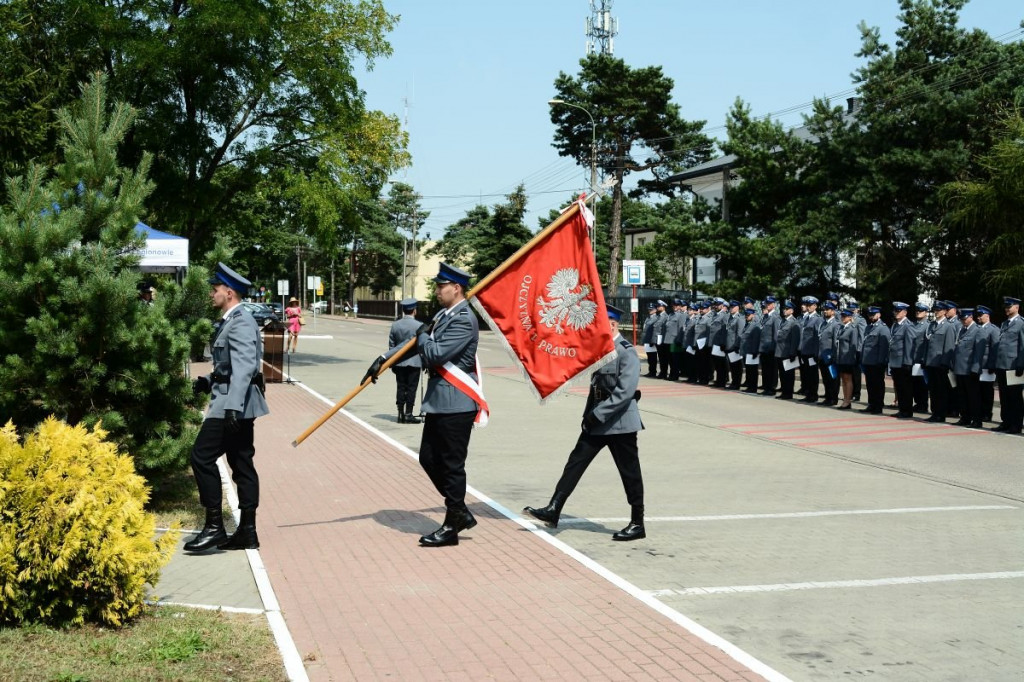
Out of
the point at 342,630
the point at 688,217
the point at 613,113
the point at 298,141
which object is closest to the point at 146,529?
the point at 342,630

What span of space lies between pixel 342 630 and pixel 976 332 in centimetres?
1312

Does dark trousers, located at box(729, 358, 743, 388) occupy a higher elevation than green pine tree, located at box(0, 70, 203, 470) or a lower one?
lower

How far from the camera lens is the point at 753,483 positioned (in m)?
10.8

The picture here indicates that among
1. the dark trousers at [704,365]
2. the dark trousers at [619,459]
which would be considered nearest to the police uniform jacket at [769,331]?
the dark trousers at [704,365]

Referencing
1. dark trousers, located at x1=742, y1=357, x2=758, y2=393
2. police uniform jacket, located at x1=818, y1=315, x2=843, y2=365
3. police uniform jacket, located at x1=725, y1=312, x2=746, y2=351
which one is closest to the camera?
police uniform jacket, located at x1=818, y1=315, x2=843, y2=365

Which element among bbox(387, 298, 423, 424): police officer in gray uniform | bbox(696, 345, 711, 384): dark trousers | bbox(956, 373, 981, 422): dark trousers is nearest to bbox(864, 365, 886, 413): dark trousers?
bbox(956, 373, 981, 422): dark trousers

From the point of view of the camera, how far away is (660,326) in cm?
2519

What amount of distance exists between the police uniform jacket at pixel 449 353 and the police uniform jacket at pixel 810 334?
13.1m

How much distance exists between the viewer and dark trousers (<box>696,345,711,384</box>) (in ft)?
77.7

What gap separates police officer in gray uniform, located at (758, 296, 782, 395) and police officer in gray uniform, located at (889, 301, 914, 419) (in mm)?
3091

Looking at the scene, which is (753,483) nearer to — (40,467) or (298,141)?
(40,467)

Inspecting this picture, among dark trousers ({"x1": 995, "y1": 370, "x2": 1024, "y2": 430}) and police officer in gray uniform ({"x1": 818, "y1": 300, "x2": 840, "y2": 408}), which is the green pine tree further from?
police officer in gray uniform ({"x1": 818, "y1": 300, "x2": 840, "y2": 408})

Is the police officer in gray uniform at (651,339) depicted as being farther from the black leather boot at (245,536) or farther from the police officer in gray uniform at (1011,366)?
the black leather boot at (245,536)

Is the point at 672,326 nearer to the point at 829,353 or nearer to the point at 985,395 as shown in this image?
the point at 829,353
